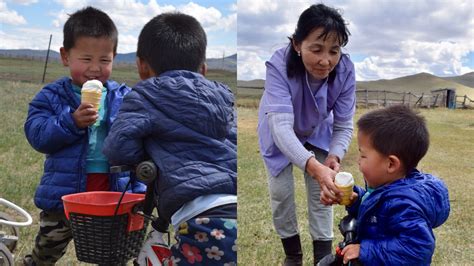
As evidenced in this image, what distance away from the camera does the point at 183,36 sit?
4.94ft

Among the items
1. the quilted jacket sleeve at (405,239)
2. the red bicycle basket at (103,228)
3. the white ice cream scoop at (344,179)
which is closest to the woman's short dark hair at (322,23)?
the white ice cream scoop at (344,179)

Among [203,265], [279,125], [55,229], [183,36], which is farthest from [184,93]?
[55,229]

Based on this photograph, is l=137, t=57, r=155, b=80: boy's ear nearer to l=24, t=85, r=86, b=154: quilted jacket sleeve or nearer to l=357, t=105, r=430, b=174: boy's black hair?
l=24, t=85, r=86, b=154: quilted jacket sleeve

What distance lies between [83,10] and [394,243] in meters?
1.12

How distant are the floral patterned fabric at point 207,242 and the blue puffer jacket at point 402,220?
0.31 meters

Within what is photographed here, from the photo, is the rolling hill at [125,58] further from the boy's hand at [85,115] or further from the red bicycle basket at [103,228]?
the red bicycle basket at [103,228]

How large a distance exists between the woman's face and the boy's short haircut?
11.0 inches

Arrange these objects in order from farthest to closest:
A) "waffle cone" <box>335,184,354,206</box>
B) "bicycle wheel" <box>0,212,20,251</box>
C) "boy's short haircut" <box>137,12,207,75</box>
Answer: "bicycle wheel" <box>0,212,20,251</box>, "boy's short haircut" <box>137,12,207,75</box>, "waffle cone" <box>335,184,354,206</box>

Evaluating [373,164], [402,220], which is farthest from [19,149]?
[402,220]

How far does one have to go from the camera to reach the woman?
1554mm

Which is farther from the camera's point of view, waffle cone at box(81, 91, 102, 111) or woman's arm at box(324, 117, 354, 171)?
woman's arm at box(324, 117, 354, 171)

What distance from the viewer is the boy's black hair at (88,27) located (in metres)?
1.71

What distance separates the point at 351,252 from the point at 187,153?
0.45 meters

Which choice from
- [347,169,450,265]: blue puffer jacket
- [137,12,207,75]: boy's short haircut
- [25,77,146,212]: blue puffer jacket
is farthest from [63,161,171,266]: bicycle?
[347,169,450,265]: blue puffer jacket
